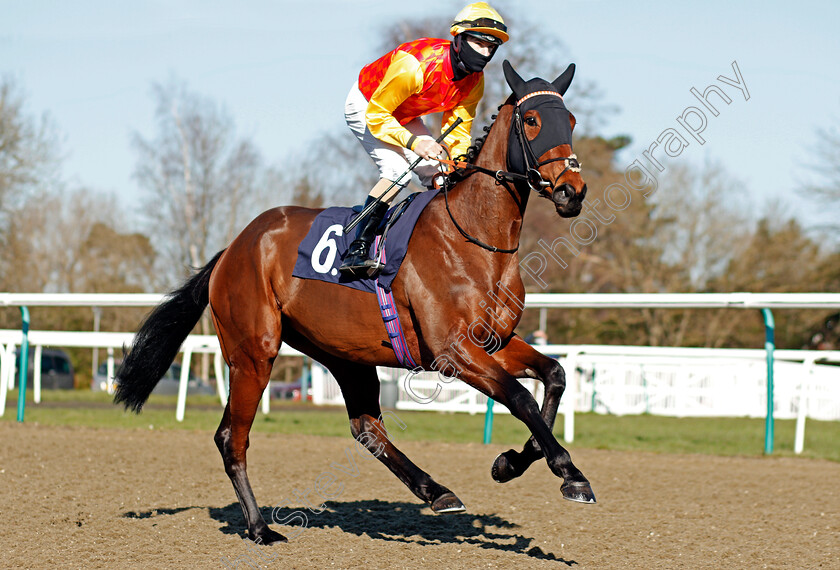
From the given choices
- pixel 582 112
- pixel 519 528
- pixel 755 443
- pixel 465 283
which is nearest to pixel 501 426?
pixel 755 443

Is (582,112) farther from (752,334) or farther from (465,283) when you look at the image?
(465,283)

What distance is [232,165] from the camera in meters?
25.0

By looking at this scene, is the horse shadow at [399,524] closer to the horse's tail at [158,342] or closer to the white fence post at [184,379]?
the horse's tail at [158,342]

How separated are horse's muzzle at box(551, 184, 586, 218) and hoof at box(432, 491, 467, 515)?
4.75 ft

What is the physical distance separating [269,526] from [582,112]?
15.6 metres

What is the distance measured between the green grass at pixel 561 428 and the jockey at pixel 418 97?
189 inches

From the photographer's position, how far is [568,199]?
360cm

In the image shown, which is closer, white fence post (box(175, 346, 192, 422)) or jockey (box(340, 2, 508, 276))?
jockey (box(340, 2, 508, 276))

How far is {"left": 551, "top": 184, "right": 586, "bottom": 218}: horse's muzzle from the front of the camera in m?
3.59

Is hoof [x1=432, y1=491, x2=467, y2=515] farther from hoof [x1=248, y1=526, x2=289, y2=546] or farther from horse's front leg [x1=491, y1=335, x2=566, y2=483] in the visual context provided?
hoof [x1=248, y1=526, x2=289, y2=546]

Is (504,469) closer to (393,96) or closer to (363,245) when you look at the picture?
(363,245)

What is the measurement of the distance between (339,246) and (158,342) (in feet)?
5.53

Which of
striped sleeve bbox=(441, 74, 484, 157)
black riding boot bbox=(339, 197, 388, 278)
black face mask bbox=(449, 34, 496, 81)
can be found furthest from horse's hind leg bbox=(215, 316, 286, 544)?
black face mask bbox=(449, 34, 496, 81)

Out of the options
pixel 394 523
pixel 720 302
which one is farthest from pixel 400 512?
pixel 720 302
